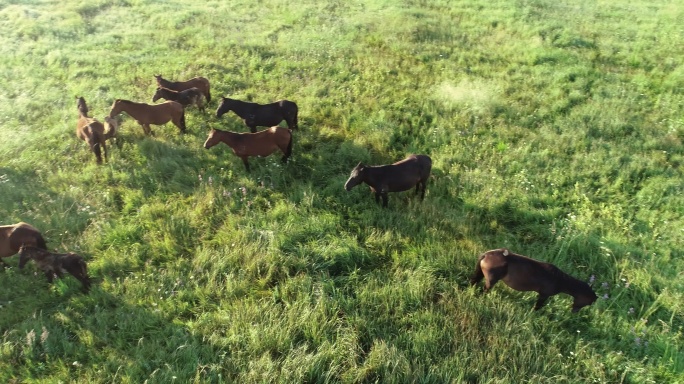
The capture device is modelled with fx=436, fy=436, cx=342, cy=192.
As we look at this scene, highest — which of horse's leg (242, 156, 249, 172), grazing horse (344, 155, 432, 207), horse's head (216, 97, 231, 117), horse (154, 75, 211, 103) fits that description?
horse (154, 75, 211, 103)

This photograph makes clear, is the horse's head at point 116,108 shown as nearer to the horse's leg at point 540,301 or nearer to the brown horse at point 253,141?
the brown horse at point 253,141

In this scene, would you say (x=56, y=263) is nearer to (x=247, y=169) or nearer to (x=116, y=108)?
(x=247, y=169)

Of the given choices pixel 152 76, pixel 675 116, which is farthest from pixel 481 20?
pixel 152 76

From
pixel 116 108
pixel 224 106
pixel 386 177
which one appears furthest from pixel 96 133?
pixel 386 177

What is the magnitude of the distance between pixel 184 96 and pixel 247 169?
292cm

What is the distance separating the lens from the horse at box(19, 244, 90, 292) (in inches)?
213

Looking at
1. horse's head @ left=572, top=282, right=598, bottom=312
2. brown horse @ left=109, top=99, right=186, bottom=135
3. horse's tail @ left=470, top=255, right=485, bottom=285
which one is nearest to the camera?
horse's head @ left=572, top=282, right=598, bottom=312

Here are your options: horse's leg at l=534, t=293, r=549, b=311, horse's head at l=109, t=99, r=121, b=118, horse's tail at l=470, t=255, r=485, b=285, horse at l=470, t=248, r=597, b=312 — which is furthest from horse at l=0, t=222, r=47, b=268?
horse's leg at l=534, t=293, r=549, b=311

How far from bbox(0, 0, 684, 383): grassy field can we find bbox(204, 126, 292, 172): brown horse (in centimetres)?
34

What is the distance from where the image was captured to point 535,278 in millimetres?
5145

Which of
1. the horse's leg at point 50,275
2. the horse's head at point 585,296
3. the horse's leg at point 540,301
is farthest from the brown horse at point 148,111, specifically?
the horse's head at point 585,296

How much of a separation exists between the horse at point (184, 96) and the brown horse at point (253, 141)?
2092 millimetres

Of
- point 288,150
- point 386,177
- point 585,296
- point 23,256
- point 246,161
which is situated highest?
point 386,177

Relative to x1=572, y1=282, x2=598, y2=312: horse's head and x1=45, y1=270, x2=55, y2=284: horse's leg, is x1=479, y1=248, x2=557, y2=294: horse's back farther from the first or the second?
x1=45, y1=270, x2=55, y2=284: horse's leg
